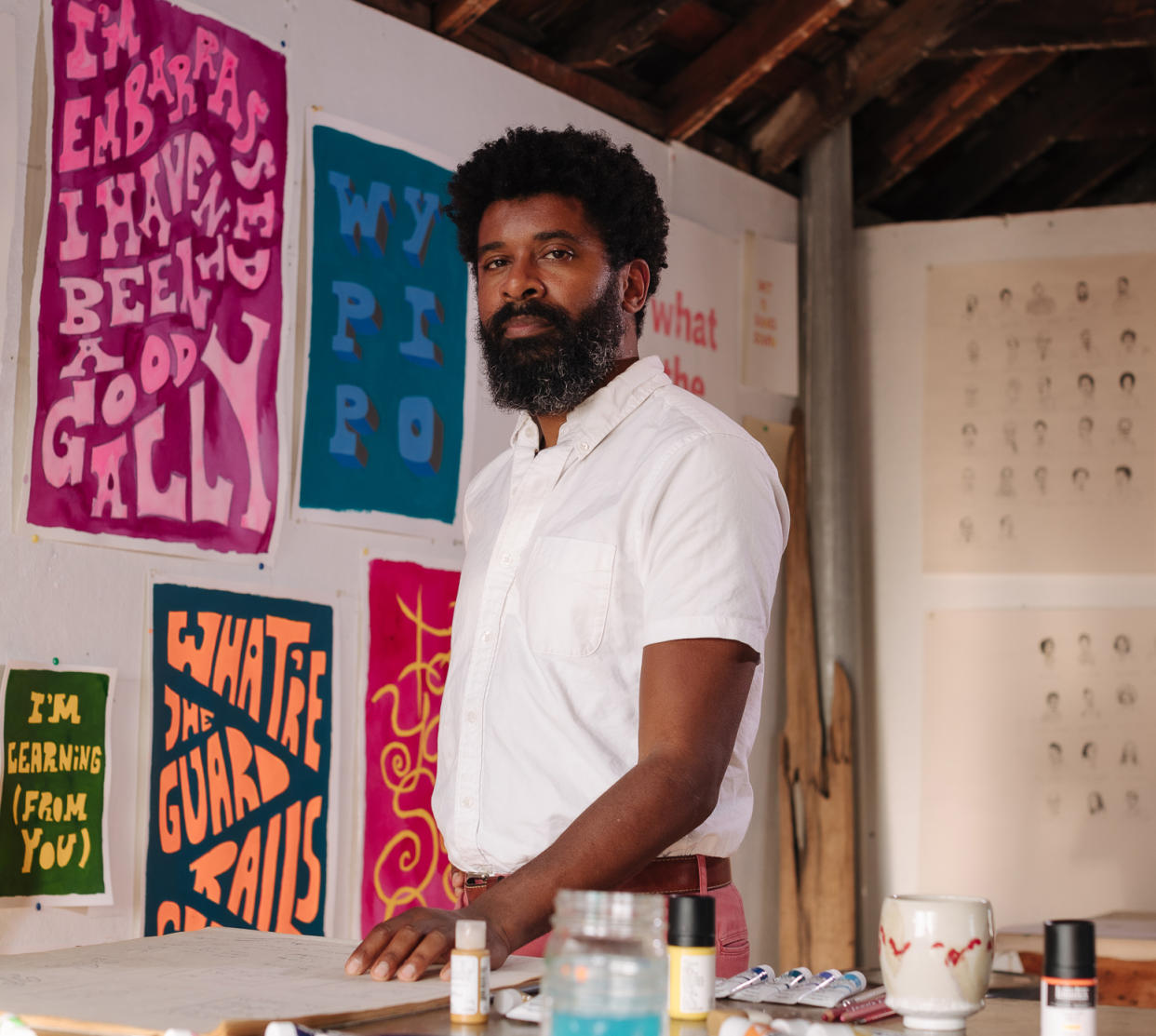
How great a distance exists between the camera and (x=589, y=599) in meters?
1.68

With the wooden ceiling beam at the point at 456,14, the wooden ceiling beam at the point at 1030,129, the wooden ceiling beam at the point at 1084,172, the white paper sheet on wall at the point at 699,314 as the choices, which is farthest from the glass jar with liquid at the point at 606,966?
the wooden ceiling beam at the point at 1084,172

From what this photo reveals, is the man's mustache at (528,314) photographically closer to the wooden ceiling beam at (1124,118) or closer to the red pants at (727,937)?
the red pants at (727,937)

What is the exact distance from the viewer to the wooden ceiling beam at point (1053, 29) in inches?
151

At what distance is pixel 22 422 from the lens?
2.35 m

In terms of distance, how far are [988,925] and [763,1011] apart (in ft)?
0.60

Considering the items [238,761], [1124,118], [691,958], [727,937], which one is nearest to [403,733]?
[238,761]

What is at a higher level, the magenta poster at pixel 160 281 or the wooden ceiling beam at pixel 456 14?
the wooden ceiling beam at pixel 456 14

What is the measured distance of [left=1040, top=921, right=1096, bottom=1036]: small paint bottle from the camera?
107 cm

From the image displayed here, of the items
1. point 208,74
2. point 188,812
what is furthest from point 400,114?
point 188,812

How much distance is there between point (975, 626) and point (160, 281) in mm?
2396

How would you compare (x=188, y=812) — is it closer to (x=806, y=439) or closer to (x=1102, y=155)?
(x=806, y=439)

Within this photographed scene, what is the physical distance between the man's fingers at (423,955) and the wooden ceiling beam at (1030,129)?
3.66 metres

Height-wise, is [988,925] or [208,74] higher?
[208,74]

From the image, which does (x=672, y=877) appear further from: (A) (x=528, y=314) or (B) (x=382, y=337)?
(B) (x=382, y=337)
